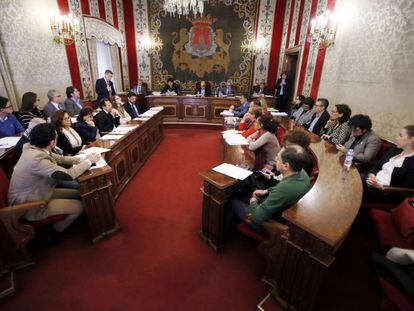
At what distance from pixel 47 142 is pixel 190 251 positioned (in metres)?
1.77

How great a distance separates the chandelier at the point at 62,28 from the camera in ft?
14.9

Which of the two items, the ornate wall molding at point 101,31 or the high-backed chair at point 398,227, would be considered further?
the ornate wall molding at point 101,31

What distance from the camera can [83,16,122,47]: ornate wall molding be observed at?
19.5ft

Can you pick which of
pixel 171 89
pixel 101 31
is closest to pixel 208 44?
pixel 171 89

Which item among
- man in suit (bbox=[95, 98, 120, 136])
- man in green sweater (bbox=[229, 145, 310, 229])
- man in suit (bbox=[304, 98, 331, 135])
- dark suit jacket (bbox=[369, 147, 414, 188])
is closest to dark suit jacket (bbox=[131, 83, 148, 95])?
man in suit (bbox=[95, 98, 120, 136])

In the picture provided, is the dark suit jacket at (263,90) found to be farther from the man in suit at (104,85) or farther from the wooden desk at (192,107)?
the man in suit at (104,85)

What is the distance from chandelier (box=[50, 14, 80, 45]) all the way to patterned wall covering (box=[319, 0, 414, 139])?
5.83m

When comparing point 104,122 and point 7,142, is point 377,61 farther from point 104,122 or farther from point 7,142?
point 7,142

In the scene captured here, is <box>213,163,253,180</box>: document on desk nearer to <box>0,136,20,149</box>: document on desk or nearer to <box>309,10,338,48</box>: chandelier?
<box>0,136,20,149</box>: document on desk

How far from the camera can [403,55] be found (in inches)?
117

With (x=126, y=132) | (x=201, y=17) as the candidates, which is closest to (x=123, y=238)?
(x=126, y=132)

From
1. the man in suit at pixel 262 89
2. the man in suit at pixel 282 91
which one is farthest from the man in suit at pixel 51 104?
the man in suit at pixel 282 91

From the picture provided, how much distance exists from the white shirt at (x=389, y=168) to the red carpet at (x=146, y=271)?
1.66 meters

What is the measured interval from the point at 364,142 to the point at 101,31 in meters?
7.38
